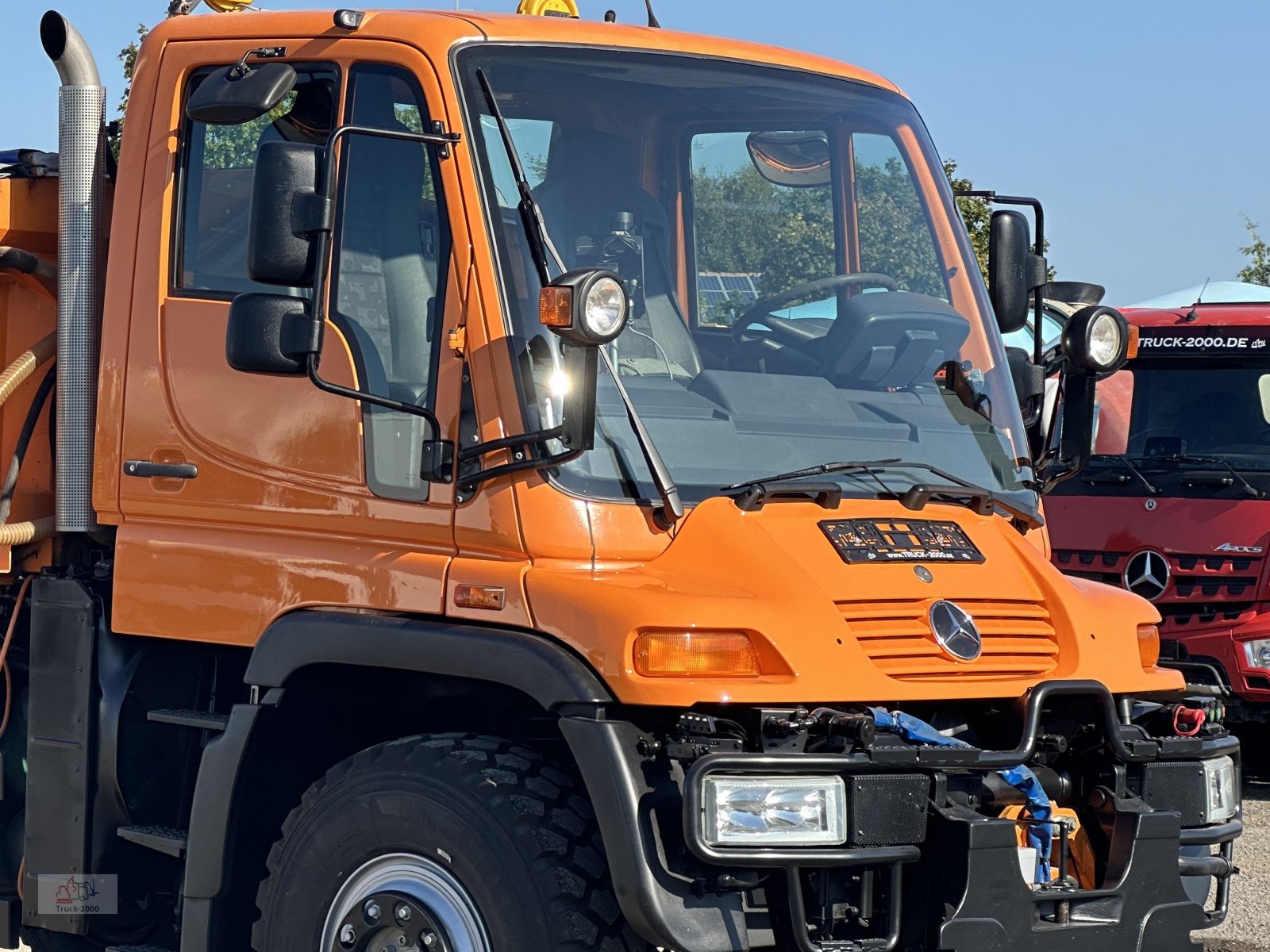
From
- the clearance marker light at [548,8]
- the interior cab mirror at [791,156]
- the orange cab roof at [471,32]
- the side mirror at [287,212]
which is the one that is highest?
the clearance marker light at [548,8]

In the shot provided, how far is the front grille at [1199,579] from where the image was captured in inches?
Answer: 405

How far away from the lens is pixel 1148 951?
166 inches

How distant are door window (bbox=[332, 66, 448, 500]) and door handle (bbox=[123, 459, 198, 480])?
0.65 m

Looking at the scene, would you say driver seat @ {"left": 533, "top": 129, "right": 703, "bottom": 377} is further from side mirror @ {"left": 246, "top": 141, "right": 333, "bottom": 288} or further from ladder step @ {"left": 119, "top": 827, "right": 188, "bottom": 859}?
ladder step @ {"left": 119, "top": 827, "right": 188, "bottom": 859}

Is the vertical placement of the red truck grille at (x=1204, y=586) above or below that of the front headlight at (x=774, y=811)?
below

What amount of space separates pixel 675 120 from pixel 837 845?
2185mm

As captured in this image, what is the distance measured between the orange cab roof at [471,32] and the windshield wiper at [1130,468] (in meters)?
5.68

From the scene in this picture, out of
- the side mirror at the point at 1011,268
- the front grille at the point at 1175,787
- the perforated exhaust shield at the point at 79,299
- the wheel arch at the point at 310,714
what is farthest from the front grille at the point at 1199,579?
the perforated exhaust shield at the point at 79,299


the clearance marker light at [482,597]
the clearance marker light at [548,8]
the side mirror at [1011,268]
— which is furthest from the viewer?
the clearance marker light at [548,8]

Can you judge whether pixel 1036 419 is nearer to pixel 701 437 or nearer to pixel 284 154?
pixel 701 437

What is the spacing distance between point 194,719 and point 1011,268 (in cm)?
263

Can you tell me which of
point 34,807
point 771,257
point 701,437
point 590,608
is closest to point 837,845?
point 590,608

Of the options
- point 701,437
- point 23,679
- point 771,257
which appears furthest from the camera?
point 23,679

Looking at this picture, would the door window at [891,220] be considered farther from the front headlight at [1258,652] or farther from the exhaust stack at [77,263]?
the front headlight at [1258,652]
